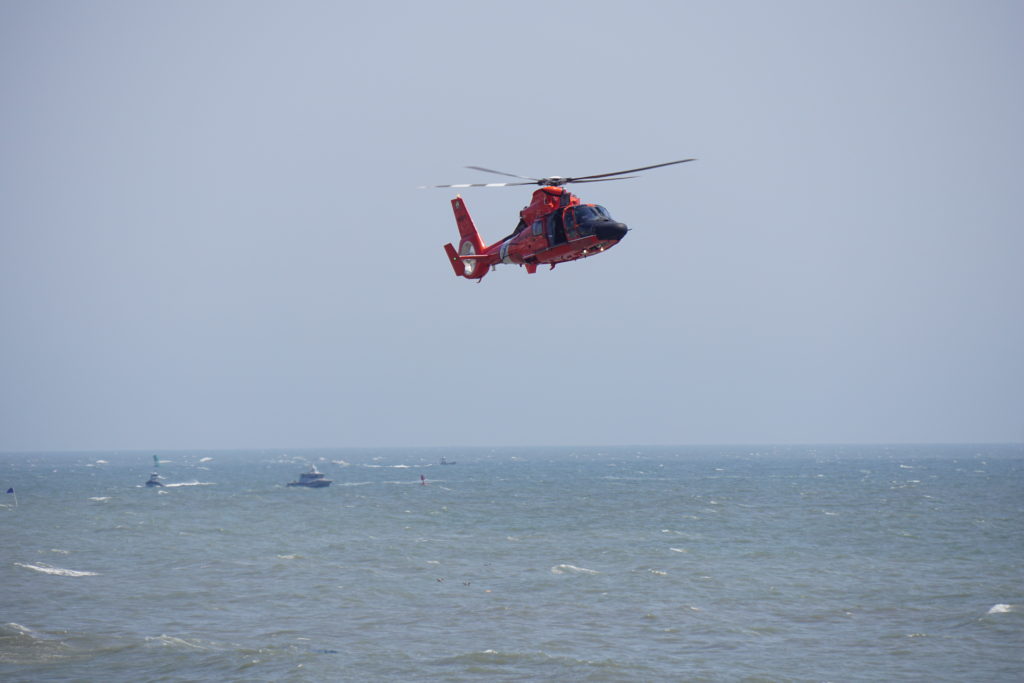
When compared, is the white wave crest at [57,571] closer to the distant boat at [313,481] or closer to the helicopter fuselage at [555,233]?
the helicopter fuselage at [555,233]

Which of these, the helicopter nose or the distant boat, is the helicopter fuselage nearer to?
the helicopter nose

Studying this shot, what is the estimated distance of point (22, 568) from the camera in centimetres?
6328

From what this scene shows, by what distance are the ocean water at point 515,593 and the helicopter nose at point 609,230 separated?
23.3m

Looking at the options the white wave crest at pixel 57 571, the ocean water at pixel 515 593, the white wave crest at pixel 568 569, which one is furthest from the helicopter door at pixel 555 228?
the white wave crest at pixel 57 571

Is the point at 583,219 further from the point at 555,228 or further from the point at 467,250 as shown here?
the point at 467,250

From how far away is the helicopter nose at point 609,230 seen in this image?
24172 millimetres

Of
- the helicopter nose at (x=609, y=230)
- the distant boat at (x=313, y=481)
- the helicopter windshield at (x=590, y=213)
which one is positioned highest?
the helicopter windshield at (x=590, y=213)

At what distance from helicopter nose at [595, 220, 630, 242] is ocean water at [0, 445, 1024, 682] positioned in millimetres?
23314

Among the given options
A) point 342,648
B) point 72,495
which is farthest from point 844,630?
point 72,495

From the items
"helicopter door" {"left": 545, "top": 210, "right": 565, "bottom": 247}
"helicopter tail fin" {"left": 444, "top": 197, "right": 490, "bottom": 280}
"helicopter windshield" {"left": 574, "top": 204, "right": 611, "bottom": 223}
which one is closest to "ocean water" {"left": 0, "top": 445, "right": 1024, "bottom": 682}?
"helicopter tail fin" {"left": 444, "top": 197, "right": 490, "bottom": 280}

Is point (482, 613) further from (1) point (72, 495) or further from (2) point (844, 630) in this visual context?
(1) point (72, 495)

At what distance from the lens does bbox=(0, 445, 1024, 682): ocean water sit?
41594 millimetres

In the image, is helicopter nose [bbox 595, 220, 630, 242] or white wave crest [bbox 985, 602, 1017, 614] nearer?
helicopter nose [bbox 595, 220, 630, 242]

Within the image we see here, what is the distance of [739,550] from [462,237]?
49.0 m
